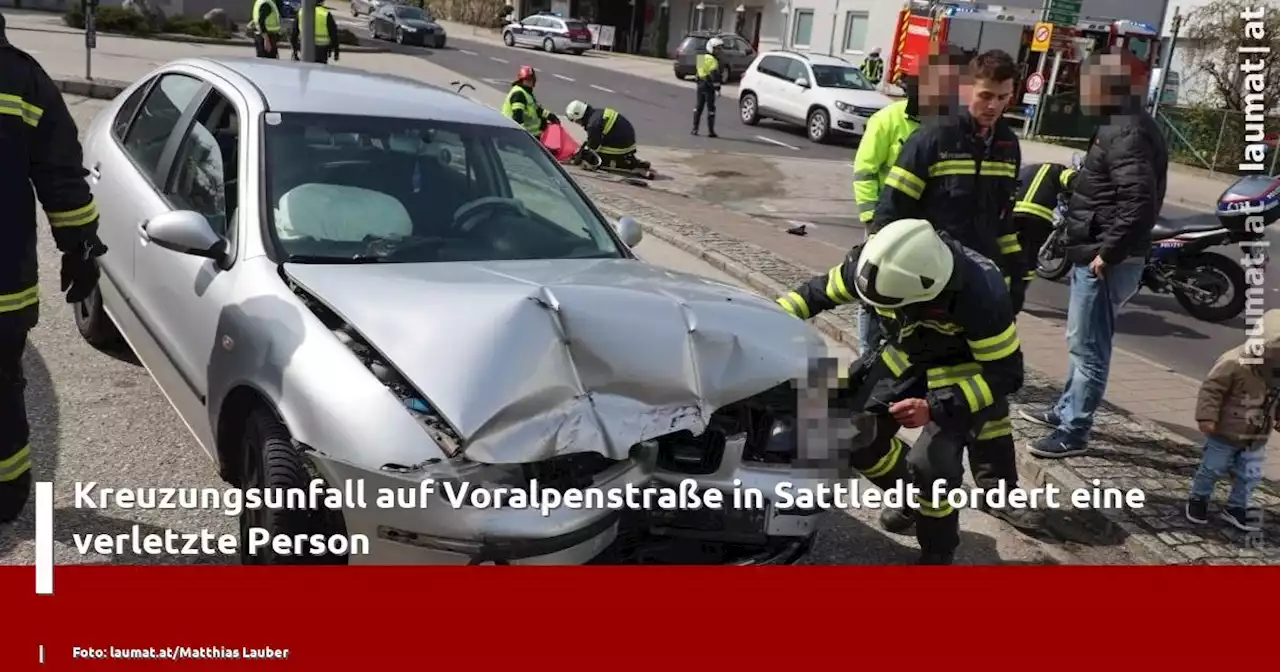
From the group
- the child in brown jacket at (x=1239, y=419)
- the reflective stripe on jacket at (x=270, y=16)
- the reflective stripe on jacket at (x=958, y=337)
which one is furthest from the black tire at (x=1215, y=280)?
the reflective stripe on jacket at (x=270, y=16)

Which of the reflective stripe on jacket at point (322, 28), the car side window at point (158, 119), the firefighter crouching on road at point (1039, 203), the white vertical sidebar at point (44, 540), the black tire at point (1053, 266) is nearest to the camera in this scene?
the white vertical sidebar at point (44, 540)

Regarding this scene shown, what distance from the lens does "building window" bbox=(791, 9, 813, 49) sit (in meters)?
37.1

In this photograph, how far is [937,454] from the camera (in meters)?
3.53

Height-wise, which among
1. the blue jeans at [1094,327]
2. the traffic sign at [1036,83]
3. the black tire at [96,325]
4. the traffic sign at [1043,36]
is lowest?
the black tire at [96,325]

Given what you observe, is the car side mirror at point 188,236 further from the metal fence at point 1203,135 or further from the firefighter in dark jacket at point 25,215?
the metal fence at point 1203,135

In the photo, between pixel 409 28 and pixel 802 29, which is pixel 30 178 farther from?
pixel 802 29

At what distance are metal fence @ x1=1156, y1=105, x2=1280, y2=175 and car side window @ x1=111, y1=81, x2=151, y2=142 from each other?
15.4m

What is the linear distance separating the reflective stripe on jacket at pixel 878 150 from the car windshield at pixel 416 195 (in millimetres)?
1570

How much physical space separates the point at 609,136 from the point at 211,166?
8.89 metres

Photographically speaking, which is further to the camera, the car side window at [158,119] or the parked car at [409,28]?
the parked car at [409,28]

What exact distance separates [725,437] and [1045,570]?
Answer: 61.0 inches

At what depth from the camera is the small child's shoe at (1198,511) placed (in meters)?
4.12

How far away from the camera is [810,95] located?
19484mm

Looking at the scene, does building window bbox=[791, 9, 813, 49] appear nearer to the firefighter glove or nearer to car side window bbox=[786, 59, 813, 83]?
car side window bbox=[786, 59, 813, 83]
